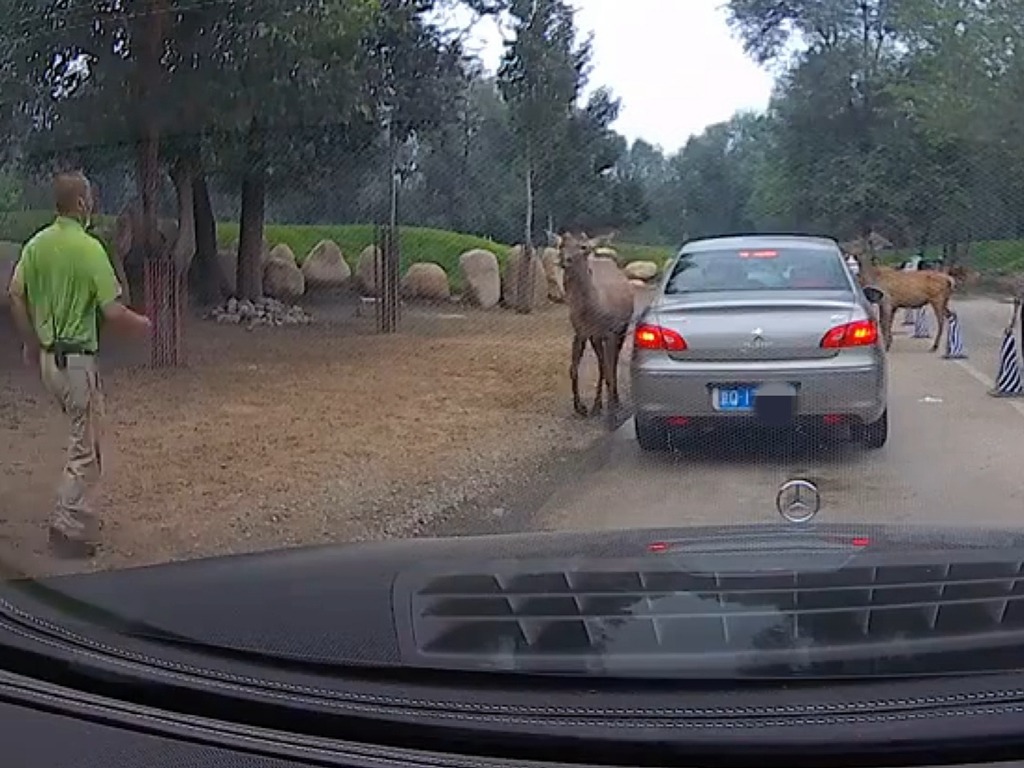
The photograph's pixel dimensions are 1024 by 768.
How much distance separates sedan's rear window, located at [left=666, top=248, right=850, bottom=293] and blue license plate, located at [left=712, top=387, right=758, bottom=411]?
918mm

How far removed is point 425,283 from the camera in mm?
11648

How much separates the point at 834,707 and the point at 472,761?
0.52 metres

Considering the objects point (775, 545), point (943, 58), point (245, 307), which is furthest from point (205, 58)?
point (775, 545)

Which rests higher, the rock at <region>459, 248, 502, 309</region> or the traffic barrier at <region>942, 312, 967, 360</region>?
the rock at <region>459, 248, 502, 309</region>

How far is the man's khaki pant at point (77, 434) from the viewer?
5.60 metres

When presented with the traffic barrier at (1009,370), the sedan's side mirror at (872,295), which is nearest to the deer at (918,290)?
the traffic barrier at (1009,370)

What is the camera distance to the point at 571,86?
7.12 m

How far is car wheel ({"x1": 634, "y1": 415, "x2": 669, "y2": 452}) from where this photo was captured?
745 centimetres

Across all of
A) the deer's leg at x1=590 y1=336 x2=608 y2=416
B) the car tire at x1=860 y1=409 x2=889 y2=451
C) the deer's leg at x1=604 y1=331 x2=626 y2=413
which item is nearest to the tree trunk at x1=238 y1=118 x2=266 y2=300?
the deer's leg at x1=590 y1=336 x2=608 y2=416

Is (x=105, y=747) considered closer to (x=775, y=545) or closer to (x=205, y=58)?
(x=775, y=545)

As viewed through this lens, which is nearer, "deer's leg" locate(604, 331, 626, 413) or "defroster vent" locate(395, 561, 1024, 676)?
"defroster vent" locate(395, 561, 1024, 676)

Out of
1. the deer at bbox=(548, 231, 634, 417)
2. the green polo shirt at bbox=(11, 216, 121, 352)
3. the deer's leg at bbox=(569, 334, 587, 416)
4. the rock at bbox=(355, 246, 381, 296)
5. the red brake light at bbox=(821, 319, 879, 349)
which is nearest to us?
the green polo shirt at bbox=(11, 216, 121, 352)

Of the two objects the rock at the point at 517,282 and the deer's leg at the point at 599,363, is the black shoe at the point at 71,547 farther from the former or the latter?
the rock at the point at 517,282

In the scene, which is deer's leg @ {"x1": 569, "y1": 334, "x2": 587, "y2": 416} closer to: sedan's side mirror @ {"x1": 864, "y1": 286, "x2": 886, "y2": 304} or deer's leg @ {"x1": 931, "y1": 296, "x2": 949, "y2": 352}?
sedan's side mirror @ {"x1": 864, "y1": 286, "x2": 886, "y2": 304}
